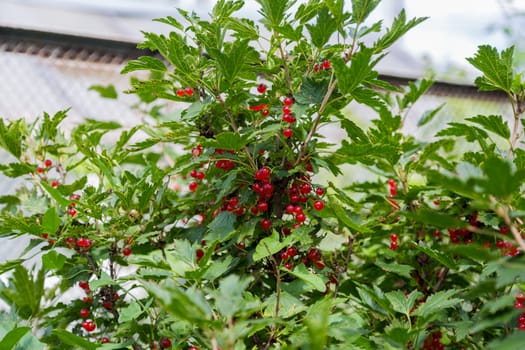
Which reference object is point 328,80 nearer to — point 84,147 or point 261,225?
point 261,225

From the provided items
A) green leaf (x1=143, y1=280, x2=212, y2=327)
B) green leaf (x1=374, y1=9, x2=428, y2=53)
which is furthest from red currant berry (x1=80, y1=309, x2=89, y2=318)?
green leaf (x1=374, y1=9, x2=428, y2=53)

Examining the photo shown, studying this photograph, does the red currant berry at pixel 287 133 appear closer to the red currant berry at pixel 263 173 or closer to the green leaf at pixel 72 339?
the red currant berry at pixel 263 173

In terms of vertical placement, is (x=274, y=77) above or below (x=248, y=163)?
above

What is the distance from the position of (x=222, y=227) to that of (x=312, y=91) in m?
0.22

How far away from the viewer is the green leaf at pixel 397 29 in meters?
0.68

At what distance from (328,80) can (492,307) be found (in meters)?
0.40

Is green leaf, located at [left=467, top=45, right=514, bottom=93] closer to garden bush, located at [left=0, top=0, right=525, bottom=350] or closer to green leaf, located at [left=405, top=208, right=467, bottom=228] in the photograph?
garden bush, located at [left=0, top=0, right=525, bottom=350]

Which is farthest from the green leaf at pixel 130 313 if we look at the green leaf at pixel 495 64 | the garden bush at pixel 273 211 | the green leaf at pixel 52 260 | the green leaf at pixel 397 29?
the green leaf at pixel 495 64

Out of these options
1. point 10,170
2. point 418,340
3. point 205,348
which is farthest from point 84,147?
point 418,340

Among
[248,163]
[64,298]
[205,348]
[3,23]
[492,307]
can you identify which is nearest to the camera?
[492,307]

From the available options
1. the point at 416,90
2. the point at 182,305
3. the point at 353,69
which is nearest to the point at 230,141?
the point at 353,69

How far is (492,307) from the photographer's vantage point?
0.42 metres

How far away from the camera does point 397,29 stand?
692mm

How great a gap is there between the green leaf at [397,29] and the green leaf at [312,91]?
83mm
